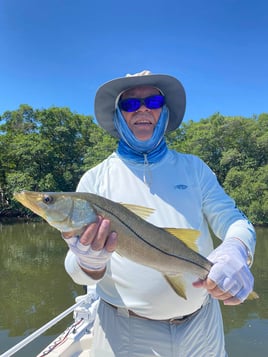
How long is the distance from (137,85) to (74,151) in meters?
38.1

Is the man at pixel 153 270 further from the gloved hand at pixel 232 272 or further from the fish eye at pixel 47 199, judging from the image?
the fish eye at pixel 47 199

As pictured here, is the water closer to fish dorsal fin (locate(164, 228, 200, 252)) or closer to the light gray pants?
the light gray pants

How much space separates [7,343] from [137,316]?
780cm

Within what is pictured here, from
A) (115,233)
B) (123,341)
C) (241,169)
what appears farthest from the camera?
(241,169)

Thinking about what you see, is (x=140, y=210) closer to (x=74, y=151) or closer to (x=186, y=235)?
(x=186, y=235)

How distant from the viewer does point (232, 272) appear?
1.83 meters

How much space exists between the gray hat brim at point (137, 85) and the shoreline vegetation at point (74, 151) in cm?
2741

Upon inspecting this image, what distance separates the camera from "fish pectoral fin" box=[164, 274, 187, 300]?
1.94 metres

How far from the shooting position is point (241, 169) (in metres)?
32.6

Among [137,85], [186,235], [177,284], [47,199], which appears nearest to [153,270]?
[177,284]

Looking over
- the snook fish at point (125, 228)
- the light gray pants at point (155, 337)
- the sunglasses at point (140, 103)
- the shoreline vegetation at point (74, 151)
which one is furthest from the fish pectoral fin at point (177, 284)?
the shoreline vegetation at point (74, 151)

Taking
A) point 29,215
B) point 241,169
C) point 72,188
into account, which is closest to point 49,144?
point 72,188

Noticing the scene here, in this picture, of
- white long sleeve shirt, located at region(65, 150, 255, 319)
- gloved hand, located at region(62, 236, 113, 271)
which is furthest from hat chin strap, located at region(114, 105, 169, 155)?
gloved hand, located at region(62, 236, 113, 271)

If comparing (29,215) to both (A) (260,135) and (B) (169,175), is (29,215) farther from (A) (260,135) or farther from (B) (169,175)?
(B) (169,175)
